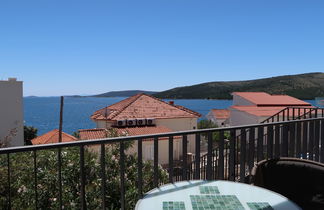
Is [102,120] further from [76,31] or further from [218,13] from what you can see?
[218,13]

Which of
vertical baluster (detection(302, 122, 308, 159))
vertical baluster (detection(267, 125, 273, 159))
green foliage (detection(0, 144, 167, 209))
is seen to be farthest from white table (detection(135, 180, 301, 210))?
vertical baluster (detection(302, 122, 308, 159))

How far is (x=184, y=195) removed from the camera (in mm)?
1593

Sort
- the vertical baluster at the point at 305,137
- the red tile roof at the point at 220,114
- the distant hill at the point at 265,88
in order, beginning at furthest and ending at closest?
the distant hill at the point at 265,88, the red tile roof at the point at 220,114, the vertical baluster at the point at 305,137

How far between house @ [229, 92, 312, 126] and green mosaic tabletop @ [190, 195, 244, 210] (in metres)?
21.9

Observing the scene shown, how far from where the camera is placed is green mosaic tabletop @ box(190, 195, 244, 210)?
1.43 meters

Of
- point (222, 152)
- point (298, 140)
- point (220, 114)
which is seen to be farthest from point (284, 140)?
point (220, 114)

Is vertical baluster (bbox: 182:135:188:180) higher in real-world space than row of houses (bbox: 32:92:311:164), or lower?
higher

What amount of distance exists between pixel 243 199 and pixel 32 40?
121 ft

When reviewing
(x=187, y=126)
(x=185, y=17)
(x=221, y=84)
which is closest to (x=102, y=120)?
(x=187, y=126)

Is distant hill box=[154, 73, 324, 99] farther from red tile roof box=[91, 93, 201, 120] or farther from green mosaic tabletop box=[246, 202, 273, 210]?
green mosaic tabletop box=[246, 202, 273, 210]

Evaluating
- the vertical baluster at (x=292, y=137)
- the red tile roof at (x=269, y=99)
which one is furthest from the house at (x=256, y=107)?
the vertical baluster at (x=292, y=137)

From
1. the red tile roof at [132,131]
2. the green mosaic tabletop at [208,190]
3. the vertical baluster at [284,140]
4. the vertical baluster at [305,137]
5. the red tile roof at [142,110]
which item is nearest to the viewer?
the green mosaic tabletop at [208,190]

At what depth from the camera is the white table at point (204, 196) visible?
4.77ft

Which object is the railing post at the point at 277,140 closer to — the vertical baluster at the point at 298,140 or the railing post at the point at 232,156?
the vertical baluster at the point at 298,140
